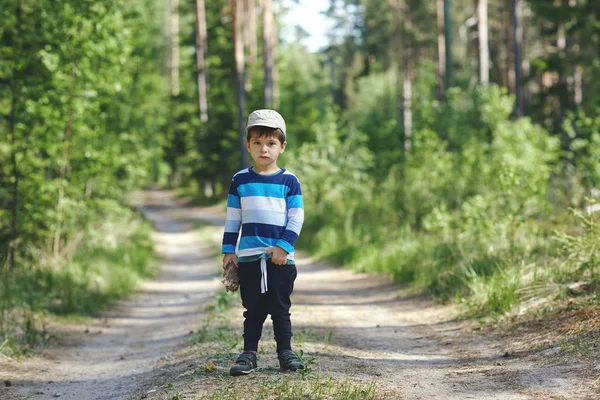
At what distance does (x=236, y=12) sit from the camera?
31516mm

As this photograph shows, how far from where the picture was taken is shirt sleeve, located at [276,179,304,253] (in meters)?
5.14

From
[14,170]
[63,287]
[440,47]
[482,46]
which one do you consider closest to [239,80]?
[482,46]

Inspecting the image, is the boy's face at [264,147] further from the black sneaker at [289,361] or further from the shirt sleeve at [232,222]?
the black sneaker at [289,361]

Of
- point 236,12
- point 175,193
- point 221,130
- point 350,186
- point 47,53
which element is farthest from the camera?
point 175,193

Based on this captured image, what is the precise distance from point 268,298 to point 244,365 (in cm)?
54

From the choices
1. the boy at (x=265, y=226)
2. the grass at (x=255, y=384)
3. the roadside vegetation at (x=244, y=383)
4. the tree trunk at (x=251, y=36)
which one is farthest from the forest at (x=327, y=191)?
the tree trunk at (x=251, y=36)

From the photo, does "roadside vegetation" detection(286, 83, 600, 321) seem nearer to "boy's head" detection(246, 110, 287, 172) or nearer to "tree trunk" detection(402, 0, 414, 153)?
"boy's head" detection(246, 110, 287, 172)

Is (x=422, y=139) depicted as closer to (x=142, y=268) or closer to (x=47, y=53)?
(x=142, y=268)

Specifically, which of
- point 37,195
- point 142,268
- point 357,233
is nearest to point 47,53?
point 37,195

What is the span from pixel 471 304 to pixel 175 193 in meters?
43.4

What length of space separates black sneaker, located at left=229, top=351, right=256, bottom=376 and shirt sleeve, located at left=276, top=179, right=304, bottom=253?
91 centimetres

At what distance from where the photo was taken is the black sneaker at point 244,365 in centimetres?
521

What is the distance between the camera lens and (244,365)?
525 cm

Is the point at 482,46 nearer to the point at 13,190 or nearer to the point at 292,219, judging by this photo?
the point at 13,190
